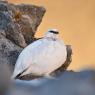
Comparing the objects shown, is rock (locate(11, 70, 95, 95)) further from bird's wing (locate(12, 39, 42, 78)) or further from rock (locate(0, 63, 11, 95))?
bird's wing (locate(12, 39, 42, 78))

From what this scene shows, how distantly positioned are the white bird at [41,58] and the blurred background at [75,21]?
55.8 inches

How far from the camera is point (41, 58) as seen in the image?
0.73 metres

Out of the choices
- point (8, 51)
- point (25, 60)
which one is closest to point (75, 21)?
point (8, 51)

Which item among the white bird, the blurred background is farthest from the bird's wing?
the blurred background

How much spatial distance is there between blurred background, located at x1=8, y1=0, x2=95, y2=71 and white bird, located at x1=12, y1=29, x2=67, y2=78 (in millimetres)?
1418

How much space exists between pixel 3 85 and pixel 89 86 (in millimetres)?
61

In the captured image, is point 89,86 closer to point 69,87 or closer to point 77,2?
point 69,87

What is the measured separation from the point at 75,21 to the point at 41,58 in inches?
65.7

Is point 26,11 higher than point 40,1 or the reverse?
higher

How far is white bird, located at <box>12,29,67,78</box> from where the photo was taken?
70 centimetres

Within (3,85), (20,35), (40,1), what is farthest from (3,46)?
(40,1)

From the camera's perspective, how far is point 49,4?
233 centimetres

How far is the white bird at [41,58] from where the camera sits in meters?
0.70

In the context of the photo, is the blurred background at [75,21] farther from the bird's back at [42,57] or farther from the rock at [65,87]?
the rock at [65,87]
